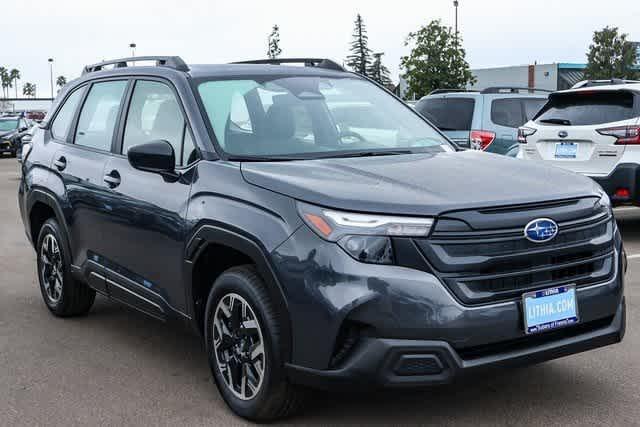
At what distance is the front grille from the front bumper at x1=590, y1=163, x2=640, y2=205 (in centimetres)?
554

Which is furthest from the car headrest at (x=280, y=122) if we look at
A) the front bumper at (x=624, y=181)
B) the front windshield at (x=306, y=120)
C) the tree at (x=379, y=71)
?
the tree at (x=379, y=71)

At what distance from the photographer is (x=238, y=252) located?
4277 millimetres

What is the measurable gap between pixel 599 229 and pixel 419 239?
3.34 ft

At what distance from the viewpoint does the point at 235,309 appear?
166 inches

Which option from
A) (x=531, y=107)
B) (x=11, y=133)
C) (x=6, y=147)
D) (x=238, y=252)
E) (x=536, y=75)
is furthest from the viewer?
(x=536, y=75)

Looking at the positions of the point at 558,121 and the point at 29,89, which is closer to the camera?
the point at 558,121

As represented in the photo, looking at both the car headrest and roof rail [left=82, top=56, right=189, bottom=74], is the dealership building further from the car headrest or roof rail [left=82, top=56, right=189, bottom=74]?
the car headrest

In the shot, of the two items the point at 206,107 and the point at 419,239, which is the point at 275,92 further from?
the point at 419,239

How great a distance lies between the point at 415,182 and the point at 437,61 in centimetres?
3439

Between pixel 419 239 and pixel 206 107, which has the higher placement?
pixel 206 107

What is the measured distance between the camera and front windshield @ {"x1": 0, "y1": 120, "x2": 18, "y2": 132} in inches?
1377

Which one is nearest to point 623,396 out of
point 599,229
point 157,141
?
point 599,229

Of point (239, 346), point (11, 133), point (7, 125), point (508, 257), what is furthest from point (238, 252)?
point (7, 125)

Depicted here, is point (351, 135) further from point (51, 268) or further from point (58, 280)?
point (51, 268)
